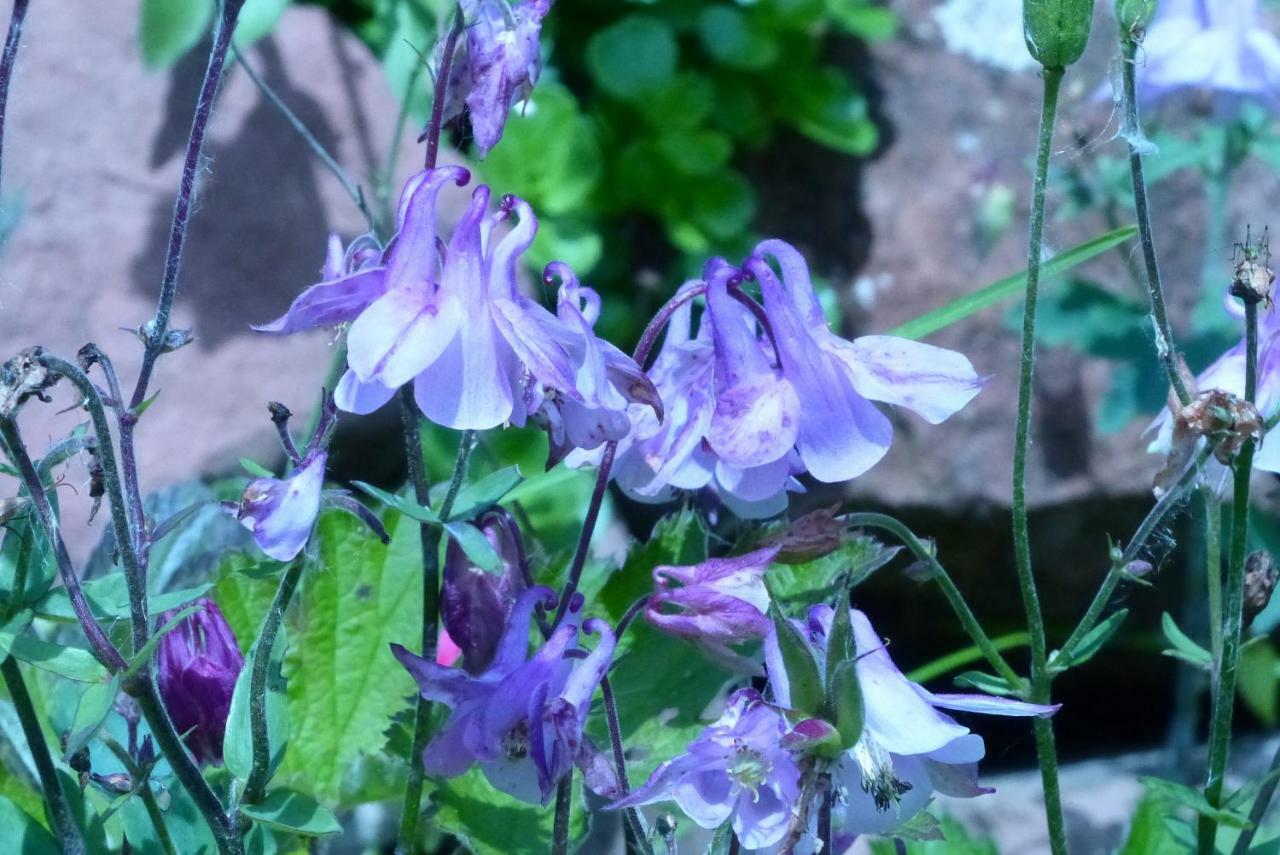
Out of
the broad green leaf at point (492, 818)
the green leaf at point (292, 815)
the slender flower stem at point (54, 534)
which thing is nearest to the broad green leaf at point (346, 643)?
the broad green leaf at point (492, 818)

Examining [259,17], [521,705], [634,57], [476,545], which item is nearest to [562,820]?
[521,705]

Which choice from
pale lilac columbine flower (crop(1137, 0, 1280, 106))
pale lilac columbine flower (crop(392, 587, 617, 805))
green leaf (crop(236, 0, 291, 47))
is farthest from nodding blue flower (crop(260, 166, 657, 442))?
green leaf (crop(236, 0, 291, 47))

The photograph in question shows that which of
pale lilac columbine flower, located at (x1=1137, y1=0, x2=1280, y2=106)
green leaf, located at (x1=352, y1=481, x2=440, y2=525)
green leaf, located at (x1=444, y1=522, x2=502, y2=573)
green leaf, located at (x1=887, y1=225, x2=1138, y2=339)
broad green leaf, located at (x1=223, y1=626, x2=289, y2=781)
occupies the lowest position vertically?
broad green leaf, located at (x1=223, y1=626, x2=289, y2=781)

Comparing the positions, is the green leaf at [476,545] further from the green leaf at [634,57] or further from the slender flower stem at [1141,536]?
the green leaf at [634,57]

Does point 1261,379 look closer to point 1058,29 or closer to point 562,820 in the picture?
point 1058,29

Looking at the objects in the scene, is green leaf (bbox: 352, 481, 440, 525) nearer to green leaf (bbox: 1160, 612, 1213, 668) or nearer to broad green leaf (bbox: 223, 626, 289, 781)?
broad green leaf (bbox: 223, 626, 289, 781)

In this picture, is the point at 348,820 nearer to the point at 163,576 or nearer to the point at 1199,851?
the point at 163,576
